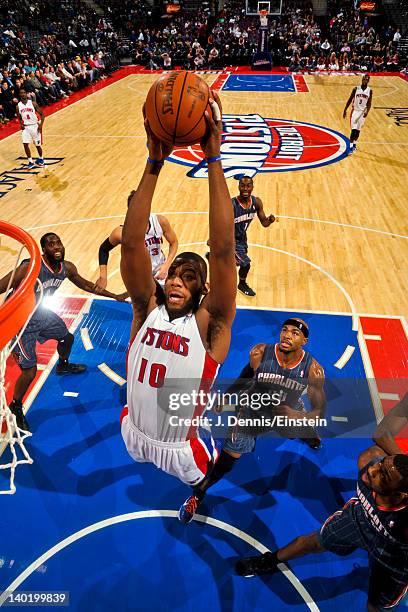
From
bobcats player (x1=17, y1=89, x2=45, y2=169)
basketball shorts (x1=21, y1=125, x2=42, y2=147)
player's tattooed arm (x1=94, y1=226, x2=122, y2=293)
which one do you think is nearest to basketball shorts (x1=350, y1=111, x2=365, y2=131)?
bobcats player (x1=17, y1=89, x2=45, y2=169)

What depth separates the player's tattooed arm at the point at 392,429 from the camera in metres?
3.05

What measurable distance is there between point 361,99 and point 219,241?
10.6m

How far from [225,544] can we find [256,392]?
1184 millimetres

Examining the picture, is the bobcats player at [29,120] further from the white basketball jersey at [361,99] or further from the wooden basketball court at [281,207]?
the white basketball jersey at [361,99]

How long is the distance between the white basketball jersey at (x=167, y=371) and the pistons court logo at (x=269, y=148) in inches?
328

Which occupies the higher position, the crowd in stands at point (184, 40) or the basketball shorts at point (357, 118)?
the crowd in stands at point (184, 40)

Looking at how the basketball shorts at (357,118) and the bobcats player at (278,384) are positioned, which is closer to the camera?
the bobcats player at (278,384)

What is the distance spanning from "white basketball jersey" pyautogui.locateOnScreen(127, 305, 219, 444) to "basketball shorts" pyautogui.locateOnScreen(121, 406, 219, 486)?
0.50ft

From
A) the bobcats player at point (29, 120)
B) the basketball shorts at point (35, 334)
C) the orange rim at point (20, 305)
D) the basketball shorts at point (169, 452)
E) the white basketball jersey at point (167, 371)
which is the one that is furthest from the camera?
the bobcats player at point (29, 120)

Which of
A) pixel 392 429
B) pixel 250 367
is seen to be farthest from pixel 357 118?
pixel 392 429

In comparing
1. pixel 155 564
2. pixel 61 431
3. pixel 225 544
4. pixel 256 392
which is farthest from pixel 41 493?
pixel 256 392

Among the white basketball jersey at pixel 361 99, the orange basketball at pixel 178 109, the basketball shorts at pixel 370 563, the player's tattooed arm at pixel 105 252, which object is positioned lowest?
the basketball shorts at pixel 370 563

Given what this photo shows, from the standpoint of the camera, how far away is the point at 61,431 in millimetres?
4230

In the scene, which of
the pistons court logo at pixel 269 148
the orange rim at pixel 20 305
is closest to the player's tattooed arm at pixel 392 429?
the orange rim at pixel 20 305
